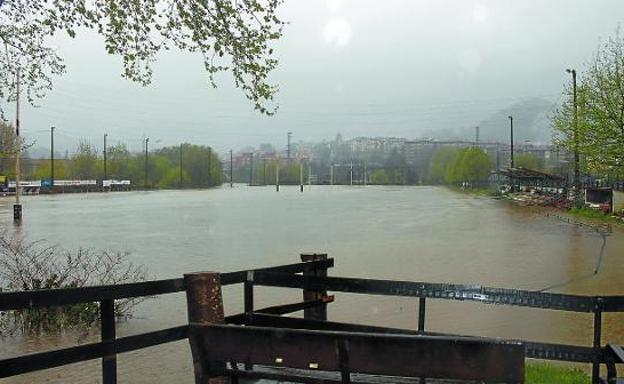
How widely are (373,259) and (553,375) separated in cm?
1114

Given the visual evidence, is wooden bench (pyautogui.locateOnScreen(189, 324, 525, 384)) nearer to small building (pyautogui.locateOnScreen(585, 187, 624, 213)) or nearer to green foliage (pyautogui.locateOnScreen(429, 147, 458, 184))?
small building (pyautogui.locateOnScreen(585, 187, 624, 213))

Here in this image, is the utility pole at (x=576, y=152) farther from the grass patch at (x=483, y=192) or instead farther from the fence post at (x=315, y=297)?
the grass patch at (x=483, y=192)

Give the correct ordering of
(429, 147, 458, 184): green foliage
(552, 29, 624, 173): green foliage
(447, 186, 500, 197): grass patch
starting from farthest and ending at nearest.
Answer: (429, 147, 458, 184): green foliage
(447, 186, 500, 197): grass patch
(552, 29, 624, 173): green foliage

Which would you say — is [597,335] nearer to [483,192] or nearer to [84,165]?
[483,192]

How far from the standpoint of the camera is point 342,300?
11758 mm

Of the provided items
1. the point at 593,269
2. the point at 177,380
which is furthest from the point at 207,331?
the point at 593,269

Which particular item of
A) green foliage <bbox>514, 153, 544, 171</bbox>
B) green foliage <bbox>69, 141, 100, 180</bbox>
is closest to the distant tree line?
green foliage <bbox>69, 141, 100, 180</bbox>

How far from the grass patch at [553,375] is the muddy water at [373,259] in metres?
2.01

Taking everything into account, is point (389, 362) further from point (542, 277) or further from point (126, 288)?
point (542, 277)

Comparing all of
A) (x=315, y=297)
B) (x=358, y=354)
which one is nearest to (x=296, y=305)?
(x=315, y=297)

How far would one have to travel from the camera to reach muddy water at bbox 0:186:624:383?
28.9ft

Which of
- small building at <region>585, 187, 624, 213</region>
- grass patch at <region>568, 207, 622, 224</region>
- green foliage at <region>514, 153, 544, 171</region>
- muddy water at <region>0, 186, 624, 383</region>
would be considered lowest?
muddy water at <region>0, 186, 624, 383</region>

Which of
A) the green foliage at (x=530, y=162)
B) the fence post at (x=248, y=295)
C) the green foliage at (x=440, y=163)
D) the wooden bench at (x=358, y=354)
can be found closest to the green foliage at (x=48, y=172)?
the green foliage at (x=530, y=162)

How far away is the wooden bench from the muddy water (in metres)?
3.26
